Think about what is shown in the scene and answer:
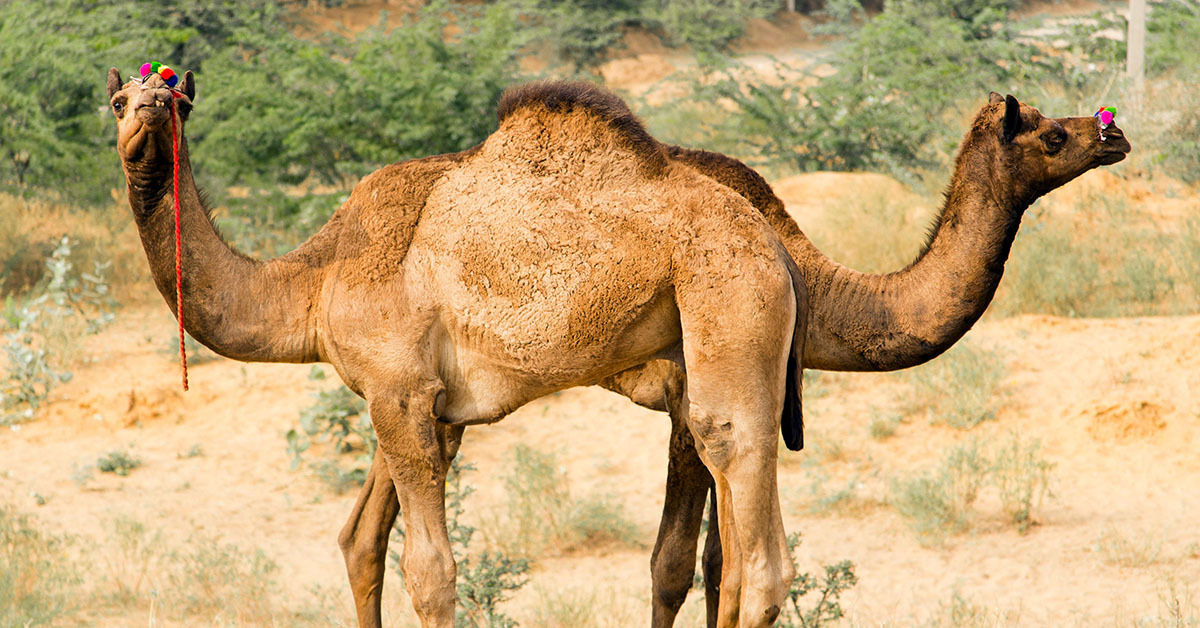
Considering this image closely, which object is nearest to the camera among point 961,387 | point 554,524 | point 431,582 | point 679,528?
point 431,582

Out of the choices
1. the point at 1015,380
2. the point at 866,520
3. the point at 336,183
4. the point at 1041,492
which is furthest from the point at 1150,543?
the point at 336,183

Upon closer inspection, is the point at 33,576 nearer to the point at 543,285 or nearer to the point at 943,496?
the point at 543,285

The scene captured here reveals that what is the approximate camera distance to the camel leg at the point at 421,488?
4.10 meters

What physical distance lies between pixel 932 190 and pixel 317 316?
34.4ft

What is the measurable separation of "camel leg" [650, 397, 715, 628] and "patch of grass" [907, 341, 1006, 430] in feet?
14.9

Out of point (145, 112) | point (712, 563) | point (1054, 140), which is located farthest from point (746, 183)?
point (145, 112)

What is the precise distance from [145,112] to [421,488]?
1.52 meters

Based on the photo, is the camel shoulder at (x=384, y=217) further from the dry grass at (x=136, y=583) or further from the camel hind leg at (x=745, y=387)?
the dry grass at (x=136, y=583)

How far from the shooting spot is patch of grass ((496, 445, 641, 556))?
305 inches

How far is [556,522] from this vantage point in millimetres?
7926

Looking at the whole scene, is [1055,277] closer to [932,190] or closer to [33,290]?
[932,190]

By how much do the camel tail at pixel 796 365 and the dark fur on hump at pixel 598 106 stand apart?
0.58 m

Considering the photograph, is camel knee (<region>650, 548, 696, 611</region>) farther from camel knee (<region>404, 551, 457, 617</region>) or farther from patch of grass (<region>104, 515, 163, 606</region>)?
patch of grass (<region>104, 515, 163, 606</region>)

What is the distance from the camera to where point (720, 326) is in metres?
3.91
